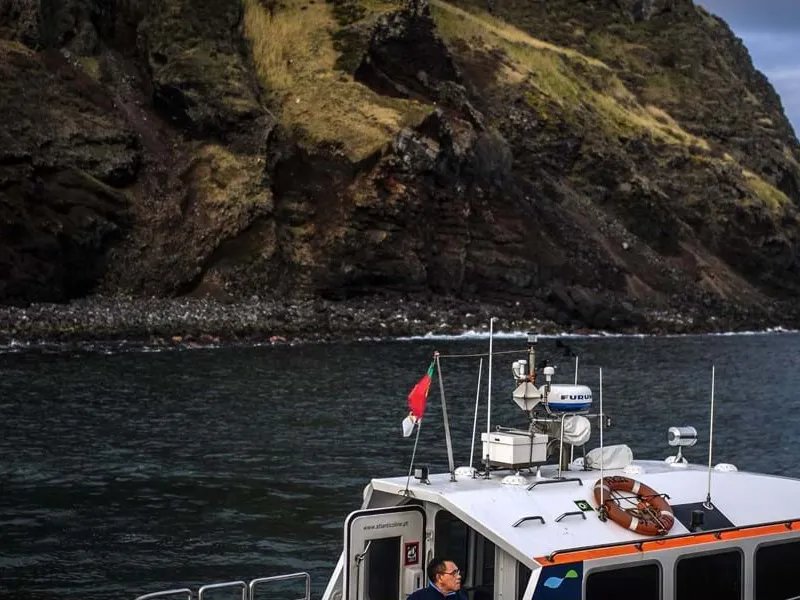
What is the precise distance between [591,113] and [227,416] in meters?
99.9

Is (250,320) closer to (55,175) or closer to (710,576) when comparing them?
(55,175)

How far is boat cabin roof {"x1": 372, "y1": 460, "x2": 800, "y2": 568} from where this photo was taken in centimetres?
1126

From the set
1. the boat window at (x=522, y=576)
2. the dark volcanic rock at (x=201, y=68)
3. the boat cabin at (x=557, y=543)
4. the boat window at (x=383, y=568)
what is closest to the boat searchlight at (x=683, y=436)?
the boat cabin at (x=557, y=543)

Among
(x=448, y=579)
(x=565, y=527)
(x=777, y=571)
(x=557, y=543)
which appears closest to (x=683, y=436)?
(x=777, y=571)

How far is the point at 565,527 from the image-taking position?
11492mm

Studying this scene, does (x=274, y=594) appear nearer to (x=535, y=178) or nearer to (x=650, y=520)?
(x=650, y=520)

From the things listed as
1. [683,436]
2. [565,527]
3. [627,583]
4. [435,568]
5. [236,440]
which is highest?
[683,436]

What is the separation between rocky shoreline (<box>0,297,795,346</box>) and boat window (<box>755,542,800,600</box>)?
191 feet

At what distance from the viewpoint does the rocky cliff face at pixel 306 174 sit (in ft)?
279

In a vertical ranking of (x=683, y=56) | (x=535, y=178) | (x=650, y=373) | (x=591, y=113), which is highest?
(x=683, y=56)

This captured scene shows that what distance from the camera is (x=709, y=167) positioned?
459 ft

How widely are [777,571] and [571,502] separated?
2.94 meters

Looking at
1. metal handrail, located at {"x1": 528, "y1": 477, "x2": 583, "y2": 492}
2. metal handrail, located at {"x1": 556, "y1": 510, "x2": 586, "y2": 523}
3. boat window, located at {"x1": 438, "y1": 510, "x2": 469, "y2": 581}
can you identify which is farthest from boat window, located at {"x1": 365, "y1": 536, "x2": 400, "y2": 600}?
metal handrail, located at {"x1": 556, "y1": 510, "x2": 586, "y2": 523}

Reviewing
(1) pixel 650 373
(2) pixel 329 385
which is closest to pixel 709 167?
(1) pixel 650 373
